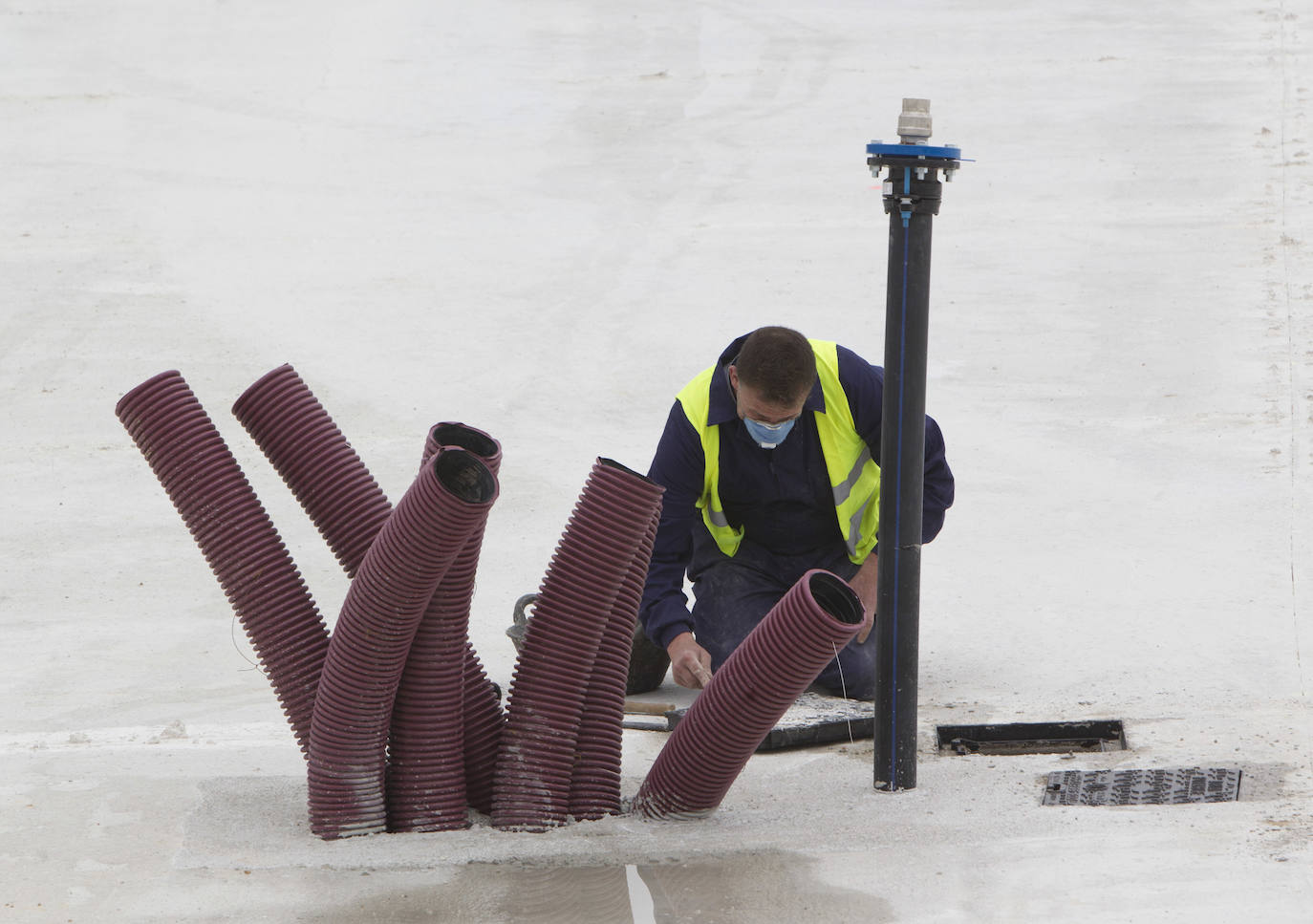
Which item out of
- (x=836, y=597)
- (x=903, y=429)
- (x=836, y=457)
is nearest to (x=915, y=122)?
(x=903, y=429)

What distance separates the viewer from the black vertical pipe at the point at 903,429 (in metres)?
3.33

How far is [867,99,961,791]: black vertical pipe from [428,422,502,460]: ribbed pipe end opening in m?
0.84

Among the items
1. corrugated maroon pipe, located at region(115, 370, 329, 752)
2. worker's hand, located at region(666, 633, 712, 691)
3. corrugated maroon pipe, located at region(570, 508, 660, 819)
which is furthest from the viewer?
worker's hand, located at region(666, 633, 712, 691)

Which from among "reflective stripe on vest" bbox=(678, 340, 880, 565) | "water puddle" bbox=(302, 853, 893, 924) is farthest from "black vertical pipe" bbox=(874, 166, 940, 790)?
"reflective stripe on vest" bbox=(678, 340, 880, 565)

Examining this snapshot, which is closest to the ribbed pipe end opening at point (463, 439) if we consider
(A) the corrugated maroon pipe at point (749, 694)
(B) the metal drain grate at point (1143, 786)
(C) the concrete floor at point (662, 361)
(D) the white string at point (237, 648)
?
(A) the corrugated maroon pipe at point (749, 694)

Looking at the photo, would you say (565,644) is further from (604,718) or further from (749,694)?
(749,694)

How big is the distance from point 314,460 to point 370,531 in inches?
7.7

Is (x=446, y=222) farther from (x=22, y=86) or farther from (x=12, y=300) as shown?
(x=22, y=86)

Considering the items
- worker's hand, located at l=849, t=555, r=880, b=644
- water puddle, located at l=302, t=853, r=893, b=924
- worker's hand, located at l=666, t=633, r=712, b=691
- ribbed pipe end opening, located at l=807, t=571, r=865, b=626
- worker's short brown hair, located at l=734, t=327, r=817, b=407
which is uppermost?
worker's short brown hair, located at l=734, t=327, r=817, b=407

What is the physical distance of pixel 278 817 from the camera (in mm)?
3605

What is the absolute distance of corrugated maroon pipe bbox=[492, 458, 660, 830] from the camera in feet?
11.1

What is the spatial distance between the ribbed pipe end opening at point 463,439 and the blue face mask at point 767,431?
106 cm

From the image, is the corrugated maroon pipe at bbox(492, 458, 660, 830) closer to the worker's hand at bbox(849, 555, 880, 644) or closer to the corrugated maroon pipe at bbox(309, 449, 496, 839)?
the corrugated maroon pipe at bbox(309, 449, 496, 839)

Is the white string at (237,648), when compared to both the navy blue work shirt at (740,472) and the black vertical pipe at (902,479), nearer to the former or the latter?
the navy blue work shirt at (740,472)
